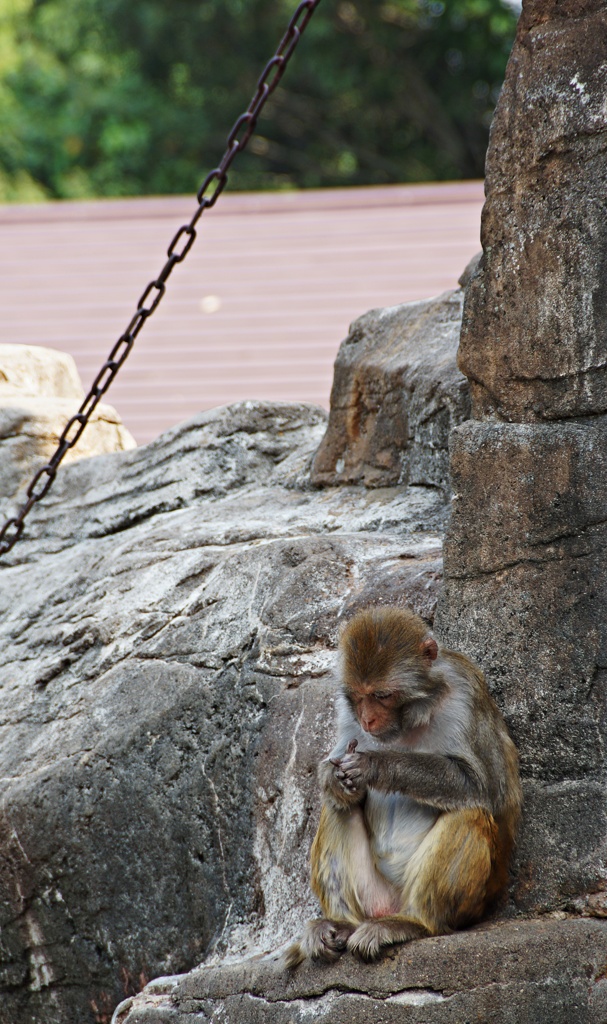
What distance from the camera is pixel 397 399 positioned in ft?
16.7

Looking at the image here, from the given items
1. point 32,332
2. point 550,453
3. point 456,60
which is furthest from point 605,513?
point 456,60

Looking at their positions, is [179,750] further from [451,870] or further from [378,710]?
[451,870]

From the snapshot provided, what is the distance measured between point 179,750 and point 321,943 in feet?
3.51

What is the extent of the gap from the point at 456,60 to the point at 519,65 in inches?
594

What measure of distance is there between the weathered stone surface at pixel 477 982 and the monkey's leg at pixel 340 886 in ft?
0.20

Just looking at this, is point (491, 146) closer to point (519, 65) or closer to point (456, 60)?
point (519, 65)

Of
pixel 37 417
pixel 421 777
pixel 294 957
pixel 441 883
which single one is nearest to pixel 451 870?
pixel 441 883

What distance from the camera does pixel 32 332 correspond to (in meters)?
10.7

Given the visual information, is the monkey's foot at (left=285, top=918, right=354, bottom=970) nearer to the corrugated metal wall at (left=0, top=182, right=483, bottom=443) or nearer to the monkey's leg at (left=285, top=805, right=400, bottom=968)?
the monkey's leg at (left=285, top=805, right=400, bottom=968)

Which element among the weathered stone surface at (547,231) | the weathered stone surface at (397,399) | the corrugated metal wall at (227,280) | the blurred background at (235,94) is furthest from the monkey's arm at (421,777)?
the blurred background at (235,94)

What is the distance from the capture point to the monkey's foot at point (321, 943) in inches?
127

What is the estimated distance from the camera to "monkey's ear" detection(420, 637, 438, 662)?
329cm

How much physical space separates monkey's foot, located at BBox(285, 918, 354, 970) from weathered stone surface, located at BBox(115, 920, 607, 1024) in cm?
3

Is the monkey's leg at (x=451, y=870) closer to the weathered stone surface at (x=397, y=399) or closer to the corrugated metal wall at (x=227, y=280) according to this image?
the weathered stone surface at (x=397, y=399)
